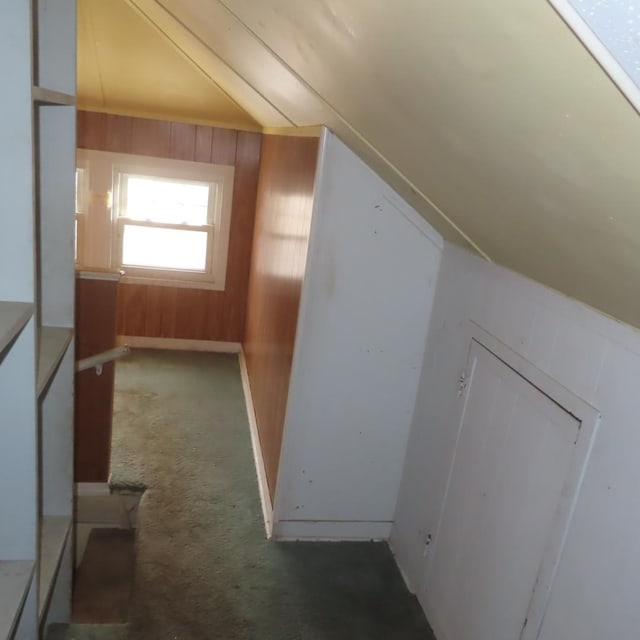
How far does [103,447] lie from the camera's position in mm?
2594

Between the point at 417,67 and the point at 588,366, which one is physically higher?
the point at 417,67

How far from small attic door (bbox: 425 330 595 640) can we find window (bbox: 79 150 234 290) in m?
2.71

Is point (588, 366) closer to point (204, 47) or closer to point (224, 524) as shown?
point (224, 524)

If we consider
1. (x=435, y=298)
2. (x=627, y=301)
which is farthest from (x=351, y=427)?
(x=627, y=301)

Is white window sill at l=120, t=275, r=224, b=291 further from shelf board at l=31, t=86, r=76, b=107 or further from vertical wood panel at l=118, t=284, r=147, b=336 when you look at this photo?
shelf board at l=31, t=86, r=76, b=107

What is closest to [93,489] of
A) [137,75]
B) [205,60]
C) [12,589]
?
[12,589]

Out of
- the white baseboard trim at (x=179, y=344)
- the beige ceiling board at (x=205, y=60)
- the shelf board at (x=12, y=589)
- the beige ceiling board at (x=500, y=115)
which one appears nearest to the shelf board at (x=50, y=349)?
the shelf board at (x=12, y=589)

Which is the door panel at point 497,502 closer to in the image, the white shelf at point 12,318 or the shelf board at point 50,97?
the white shelf at point 12,318

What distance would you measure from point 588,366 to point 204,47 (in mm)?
2051

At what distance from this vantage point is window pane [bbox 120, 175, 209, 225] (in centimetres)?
412

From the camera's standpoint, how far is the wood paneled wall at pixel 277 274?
7.90ft

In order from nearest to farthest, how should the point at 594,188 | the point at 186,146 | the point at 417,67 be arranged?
1. the point at 594,188
2. the point at 417,67
3. the point at 186,146

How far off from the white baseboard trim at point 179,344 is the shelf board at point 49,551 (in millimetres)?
2843

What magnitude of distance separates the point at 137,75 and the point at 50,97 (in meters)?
2.60
